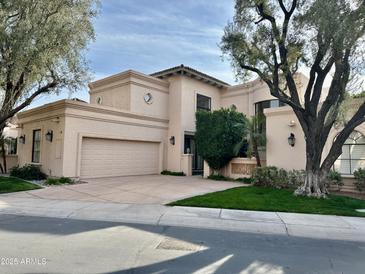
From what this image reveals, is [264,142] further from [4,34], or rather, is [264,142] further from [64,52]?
[4,34]

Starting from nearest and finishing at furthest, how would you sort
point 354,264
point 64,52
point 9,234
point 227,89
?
point 354,264, point 9,234, point 64,52, point 227,89

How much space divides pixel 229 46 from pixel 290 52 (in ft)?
7.30

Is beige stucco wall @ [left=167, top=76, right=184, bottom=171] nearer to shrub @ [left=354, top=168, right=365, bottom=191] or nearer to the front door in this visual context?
the front door

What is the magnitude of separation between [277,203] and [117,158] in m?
9.55

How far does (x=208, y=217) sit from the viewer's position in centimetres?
688

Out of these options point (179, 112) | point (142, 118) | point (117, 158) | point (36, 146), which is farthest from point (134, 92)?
point (36, 146)

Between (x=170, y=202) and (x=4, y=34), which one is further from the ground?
(x=4, y=34)

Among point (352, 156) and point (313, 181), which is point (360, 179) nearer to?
point (352, 156)

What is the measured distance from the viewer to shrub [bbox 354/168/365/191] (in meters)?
10.4

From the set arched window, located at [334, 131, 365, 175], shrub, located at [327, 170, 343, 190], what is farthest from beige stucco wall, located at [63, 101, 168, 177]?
arched window, located at [334, 131, 365, 175]

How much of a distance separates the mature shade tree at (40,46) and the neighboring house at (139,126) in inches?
61.9

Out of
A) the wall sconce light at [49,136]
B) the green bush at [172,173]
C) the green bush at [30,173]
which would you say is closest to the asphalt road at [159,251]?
the green bush at [30,173]

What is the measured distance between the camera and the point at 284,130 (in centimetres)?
1304

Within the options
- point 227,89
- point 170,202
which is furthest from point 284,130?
point 227,89
